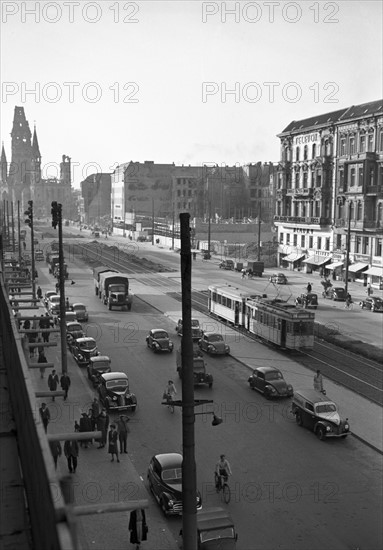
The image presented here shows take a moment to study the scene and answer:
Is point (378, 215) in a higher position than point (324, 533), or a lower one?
higher

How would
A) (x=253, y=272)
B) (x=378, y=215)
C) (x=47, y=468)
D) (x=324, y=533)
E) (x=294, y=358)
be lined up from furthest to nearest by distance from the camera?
(x=253, y=272) → (x=378, y=215) → (x=294, y=358) → (x=324, y=533) → (x=47, y=468)

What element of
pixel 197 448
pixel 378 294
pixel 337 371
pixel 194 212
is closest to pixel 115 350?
pixel 337 371

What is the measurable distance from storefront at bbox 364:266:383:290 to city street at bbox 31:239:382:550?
31.0m

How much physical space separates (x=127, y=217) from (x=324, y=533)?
416ft

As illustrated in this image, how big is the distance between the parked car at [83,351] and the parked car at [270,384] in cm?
765

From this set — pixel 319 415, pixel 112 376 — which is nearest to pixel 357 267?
pixel 112 376

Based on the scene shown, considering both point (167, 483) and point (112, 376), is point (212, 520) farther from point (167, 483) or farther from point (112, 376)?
point (112, 376)

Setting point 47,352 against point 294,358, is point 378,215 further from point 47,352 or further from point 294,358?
point 47,352

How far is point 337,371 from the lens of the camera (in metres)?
26.3

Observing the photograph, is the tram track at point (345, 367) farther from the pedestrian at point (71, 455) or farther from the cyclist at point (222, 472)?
the pedestrian at point (71, 455)

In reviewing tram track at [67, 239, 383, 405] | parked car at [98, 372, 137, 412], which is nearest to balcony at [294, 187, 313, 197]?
tram track at [67, 239, 383, 405]

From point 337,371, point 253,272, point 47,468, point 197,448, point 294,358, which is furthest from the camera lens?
point 253,272

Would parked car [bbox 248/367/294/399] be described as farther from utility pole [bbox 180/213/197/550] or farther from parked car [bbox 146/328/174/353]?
utility pole [bbox 180/213/197/550]

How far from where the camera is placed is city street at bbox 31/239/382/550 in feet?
42.2
